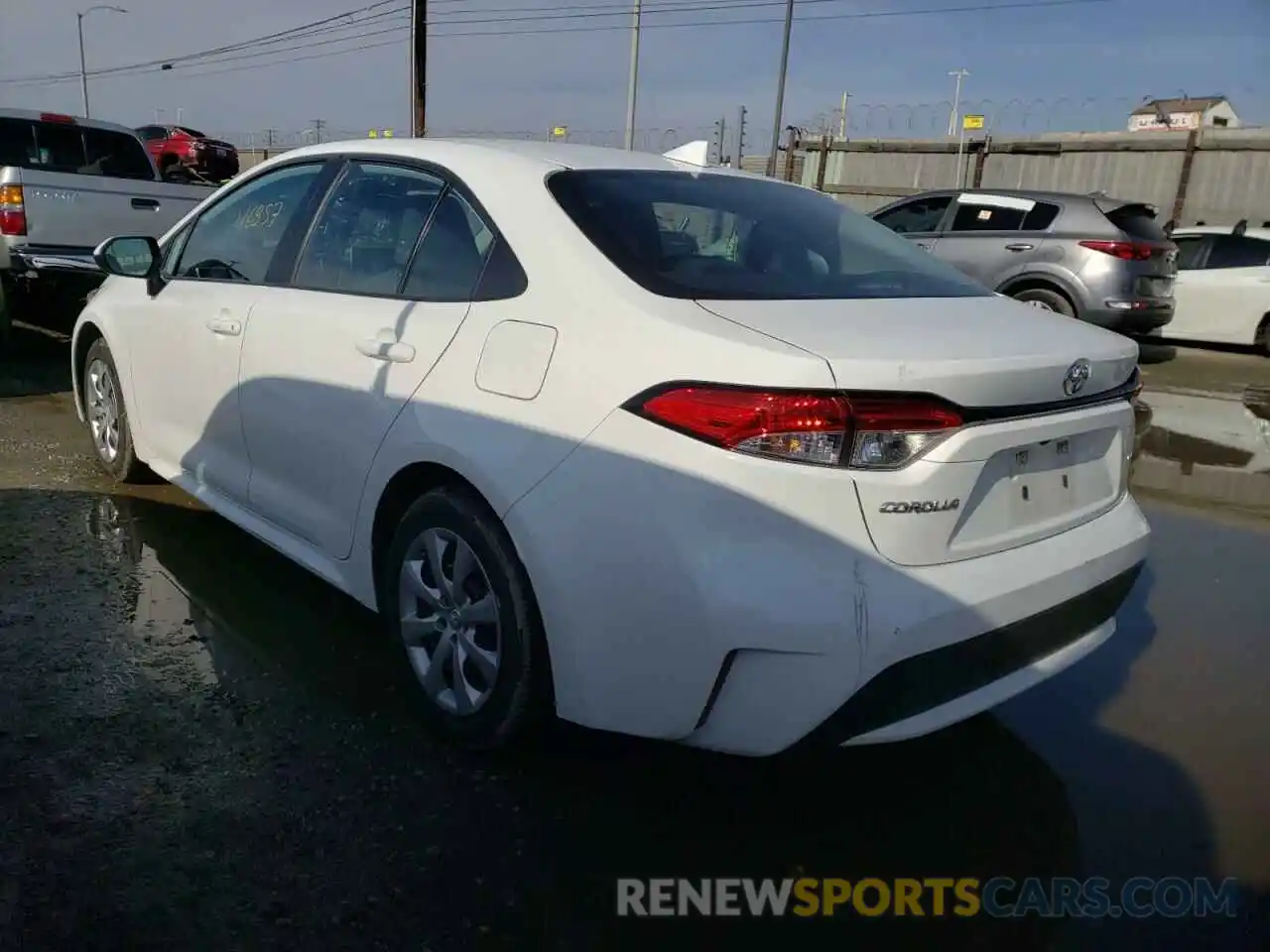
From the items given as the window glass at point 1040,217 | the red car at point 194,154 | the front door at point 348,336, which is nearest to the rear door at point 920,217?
the window glass at point 1040,217

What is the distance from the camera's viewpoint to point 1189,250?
12.3m

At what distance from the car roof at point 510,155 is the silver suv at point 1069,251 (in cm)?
704

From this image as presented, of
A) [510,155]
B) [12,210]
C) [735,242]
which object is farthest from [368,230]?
[12,210]

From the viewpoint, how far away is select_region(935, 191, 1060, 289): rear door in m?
10.2

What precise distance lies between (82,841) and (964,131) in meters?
21.9

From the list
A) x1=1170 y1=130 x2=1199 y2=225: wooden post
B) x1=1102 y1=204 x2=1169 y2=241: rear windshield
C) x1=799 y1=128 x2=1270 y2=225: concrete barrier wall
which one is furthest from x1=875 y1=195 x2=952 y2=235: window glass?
x1=1170 y1=130 x2=1199 y2=225: wooden post

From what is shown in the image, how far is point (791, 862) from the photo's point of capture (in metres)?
2.48

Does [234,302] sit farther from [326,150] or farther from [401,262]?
[401,262]

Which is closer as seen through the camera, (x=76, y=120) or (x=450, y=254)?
(x=450, y=254)

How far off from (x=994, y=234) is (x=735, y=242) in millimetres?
8412

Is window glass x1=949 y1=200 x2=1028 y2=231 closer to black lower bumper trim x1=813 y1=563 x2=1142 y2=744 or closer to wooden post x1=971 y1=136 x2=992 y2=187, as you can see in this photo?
black lower bumper trim x1=813 y1=563 x2=1142 y2=744

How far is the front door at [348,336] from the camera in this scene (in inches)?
115

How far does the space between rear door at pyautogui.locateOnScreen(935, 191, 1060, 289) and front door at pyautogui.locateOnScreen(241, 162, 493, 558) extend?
806 centimetres

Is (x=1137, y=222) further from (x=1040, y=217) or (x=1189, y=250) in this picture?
(x=1189, y=250)
